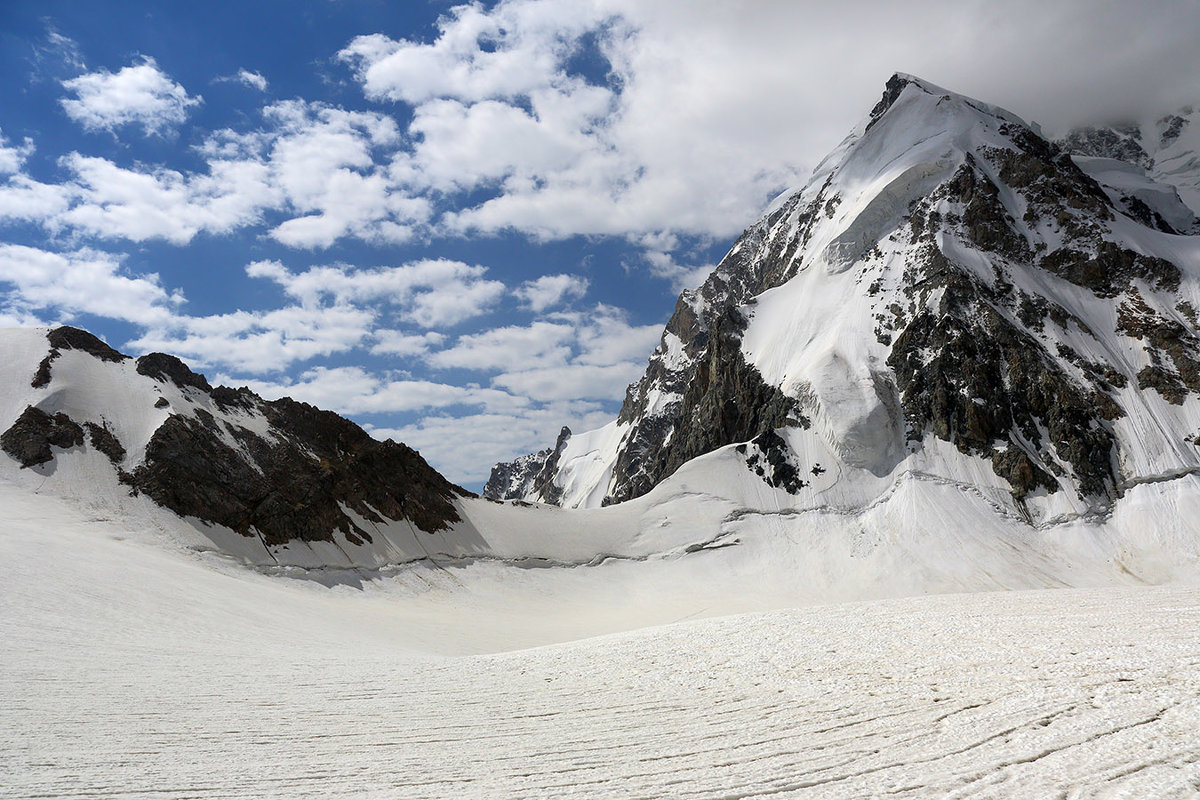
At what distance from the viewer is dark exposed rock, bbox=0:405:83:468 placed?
3578cm

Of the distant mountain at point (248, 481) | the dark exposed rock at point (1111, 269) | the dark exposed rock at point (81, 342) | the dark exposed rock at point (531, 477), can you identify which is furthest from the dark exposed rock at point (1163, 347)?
the dark exposed rock at point (531, 477)

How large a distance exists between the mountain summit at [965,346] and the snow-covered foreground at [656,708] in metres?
37.7

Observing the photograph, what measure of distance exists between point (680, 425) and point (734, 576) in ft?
112

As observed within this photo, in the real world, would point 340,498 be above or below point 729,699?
above

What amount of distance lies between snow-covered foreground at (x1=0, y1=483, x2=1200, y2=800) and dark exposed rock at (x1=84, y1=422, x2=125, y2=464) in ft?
74.5

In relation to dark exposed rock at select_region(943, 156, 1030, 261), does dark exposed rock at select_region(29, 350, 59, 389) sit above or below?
below

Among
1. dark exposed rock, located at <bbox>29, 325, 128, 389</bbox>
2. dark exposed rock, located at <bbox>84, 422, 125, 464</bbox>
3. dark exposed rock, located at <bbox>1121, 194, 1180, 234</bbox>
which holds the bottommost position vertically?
dark exposed rock, located at <bbox>84, 422, 125, 464</bbox>

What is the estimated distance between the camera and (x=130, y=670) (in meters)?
11.6

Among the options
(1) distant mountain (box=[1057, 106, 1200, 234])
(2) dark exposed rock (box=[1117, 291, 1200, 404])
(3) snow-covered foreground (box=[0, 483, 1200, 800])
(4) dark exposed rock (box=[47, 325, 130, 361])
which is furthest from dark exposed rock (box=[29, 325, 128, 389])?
(1) distant mountain (box=[1057, 106, 1200, 234])

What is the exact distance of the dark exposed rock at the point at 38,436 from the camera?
35781 mm

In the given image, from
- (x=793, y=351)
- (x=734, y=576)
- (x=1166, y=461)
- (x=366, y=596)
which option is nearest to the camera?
(x=366, y=596)

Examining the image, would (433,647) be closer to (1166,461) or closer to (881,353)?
(881,353)

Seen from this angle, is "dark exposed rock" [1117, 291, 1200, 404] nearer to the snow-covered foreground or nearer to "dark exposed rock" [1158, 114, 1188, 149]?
the snow-covered foreground

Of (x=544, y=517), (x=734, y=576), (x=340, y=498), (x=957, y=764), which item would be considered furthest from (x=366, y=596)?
(x=957, y=764)
